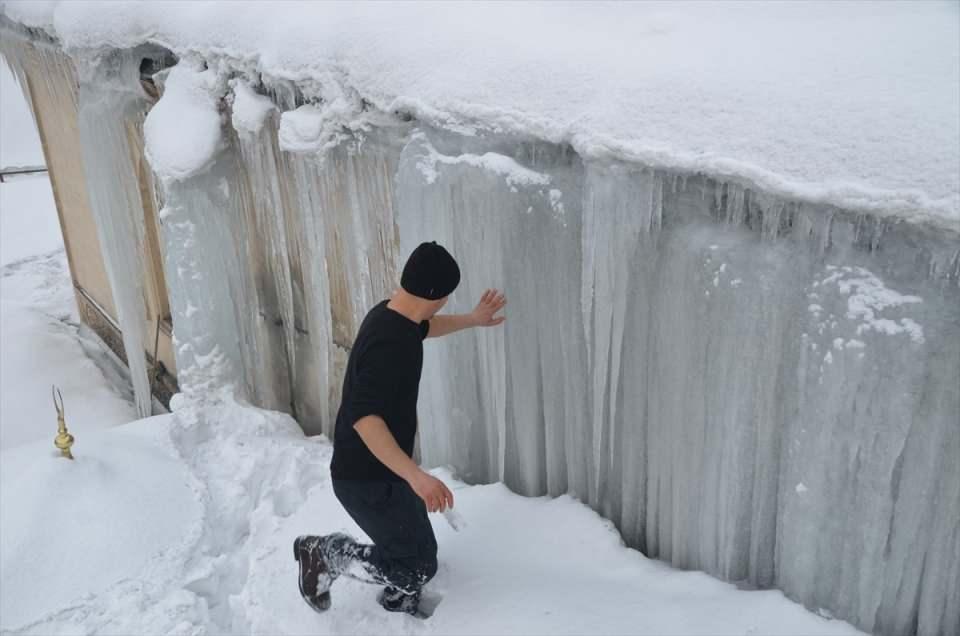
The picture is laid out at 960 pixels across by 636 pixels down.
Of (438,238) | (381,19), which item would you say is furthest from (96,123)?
(438,238)

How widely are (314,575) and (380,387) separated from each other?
2.59 feet

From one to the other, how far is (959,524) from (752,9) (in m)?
1.50

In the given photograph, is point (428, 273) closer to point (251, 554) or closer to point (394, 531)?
point (394, 531)

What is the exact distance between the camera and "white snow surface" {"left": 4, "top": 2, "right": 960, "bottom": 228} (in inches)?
72.6

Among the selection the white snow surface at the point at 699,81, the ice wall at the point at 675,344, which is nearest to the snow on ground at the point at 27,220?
the ice wall at the point at 675,344

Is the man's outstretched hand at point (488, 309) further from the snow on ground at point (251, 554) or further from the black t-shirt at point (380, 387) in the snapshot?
the snow on ground at point (251, 554)

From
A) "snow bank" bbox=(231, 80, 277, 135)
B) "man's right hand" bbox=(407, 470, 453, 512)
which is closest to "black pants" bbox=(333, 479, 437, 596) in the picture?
"man's right hand" bbox=(407, 470, 453, 512)

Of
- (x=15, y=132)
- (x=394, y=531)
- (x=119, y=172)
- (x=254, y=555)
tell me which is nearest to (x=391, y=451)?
(x=394, y=531)

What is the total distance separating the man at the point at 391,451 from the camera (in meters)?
2.44

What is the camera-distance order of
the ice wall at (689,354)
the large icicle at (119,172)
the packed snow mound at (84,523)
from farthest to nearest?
the large icicle at (119,172) < the packed snow mound at (84,523) < the ice wall at (689,354)

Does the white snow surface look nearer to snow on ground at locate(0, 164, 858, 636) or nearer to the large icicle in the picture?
snow on ground at locate(0, 164, 858, 636)

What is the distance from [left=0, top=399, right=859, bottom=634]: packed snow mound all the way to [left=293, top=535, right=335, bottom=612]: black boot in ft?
0.25

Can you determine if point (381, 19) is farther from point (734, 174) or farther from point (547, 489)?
point (547, 489)

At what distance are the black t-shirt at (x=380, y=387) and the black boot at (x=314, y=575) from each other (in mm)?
310
